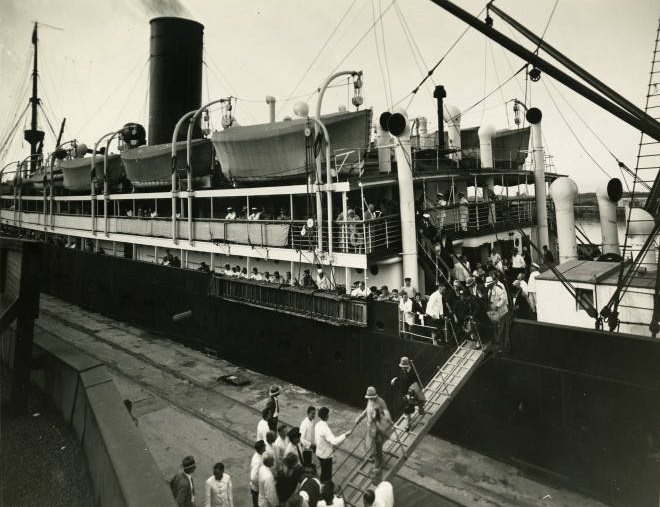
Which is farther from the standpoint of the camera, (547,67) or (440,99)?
(440,99)

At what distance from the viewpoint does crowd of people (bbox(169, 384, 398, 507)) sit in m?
5.26

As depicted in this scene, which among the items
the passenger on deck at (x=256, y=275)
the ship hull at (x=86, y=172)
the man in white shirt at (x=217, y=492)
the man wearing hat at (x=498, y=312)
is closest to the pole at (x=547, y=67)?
the man wearing hat at (x=498, y=312)

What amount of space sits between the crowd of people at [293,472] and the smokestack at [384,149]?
28.0 ft

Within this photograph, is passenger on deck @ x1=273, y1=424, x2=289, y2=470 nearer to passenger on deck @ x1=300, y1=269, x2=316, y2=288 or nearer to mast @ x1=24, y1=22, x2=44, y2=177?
passenger on deck @ x1=300, y1=269, x2=316, y2=288

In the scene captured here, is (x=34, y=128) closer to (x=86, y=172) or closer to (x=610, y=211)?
(x=86, y=172)

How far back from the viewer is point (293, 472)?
19.2ft

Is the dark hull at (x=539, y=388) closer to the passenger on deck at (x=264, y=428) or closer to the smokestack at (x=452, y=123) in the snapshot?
the passenger on deck at (x=264, y=428)

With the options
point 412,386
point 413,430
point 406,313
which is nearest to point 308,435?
point 413,430

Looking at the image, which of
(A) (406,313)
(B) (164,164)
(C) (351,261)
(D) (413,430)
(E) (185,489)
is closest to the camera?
(E) (185,489)

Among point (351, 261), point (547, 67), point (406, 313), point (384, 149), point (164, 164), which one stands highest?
point (164, 164)

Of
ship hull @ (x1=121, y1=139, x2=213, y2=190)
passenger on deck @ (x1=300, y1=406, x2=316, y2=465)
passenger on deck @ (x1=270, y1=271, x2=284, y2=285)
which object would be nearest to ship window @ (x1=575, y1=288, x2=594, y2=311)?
passenger on deck @ (x1=300, y1=406, x2=316, y2=465)

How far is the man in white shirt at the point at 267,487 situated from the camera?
→ 5.73 meters

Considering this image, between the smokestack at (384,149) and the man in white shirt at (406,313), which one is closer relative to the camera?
the man in white shirt at (406,313)

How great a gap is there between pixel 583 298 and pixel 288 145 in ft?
26.9
